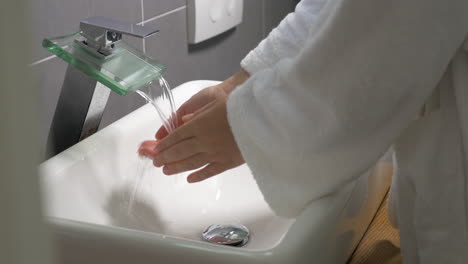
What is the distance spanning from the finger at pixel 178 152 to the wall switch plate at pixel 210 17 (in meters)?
0.44

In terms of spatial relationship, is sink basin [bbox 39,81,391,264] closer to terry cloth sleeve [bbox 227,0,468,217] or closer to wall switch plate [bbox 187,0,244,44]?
terry cloth sleeve [bbox 227,0,468,217]

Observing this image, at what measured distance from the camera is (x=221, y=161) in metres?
0.64

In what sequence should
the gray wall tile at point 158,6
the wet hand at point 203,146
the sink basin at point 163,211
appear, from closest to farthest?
the sink basin at point 163,211 → the wet hand at point 203,146 → the gray wall tile at point 158,6

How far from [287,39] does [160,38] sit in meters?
0.29

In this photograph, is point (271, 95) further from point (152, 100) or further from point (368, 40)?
point (152, 100)

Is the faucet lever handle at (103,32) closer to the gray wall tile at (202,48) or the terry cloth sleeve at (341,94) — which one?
the terry cloth sleeve at (341,94)

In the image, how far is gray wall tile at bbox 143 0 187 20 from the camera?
0.95m

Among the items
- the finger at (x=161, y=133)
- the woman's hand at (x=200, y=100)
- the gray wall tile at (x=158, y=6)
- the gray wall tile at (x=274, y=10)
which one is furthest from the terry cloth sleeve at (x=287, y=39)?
the gray wall tile at (x=274, y=10)

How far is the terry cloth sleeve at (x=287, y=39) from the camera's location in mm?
765

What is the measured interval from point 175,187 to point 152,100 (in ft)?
0.38

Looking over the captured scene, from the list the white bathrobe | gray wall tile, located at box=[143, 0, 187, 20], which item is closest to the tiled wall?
gray wall tile, located at box=[143, 0, 187, 20]

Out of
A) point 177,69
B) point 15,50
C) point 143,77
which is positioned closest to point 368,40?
point 143,77

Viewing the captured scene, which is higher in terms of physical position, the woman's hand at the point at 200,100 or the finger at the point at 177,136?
the woman's hand at the point at 200,100

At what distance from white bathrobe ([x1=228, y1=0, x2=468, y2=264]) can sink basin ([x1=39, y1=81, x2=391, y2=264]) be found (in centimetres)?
5
